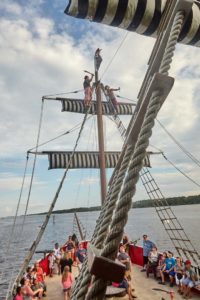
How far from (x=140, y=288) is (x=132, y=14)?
857cm

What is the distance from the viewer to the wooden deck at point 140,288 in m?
9.44

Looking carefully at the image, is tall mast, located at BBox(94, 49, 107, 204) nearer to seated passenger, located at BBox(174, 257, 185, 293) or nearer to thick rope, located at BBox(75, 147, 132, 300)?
seated passenger, located at BBox(174, 257, 185, 293)

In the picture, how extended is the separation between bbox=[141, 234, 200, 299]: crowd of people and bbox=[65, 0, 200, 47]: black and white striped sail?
283 inches

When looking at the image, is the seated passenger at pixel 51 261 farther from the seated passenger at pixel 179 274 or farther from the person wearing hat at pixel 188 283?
the person wearing hat at pixel 188 283

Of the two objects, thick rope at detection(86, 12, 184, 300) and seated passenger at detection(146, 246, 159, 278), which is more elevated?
thick rope at detection(86, 12, 184, 300)

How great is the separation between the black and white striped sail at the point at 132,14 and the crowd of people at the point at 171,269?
7188 millimetres

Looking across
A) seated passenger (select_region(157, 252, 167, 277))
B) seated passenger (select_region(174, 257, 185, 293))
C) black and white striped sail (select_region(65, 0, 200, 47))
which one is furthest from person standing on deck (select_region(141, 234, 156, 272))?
black and white striped sail (select_region(65, 0, 200, 47))

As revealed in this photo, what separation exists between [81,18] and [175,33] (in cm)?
395

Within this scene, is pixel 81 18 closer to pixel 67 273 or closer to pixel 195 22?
pixel 195 22

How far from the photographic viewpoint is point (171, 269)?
10.8 meters

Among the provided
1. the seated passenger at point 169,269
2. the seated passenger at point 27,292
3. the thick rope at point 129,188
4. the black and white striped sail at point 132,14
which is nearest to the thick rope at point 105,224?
the thick rope at point 129,188

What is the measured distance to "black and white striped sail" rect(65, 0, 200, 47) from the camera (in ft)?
18.3

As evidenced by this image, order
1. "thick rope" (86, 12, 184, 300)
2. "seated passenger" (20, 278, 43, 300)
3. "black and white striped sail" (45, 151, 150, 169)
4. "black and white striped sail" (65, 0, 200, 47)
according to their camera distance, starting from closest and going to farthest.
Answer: "thick rope" (86, 12, 184, 300)
"black and white striped sail" (65, 0, 200, 47)
"seated passenger" (20, 278, 43, 300)
"black and white striped sail" (45, 151, 150, 169)

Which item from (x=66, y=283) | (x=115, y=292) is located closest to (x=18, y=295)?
(x=66, y=283)
